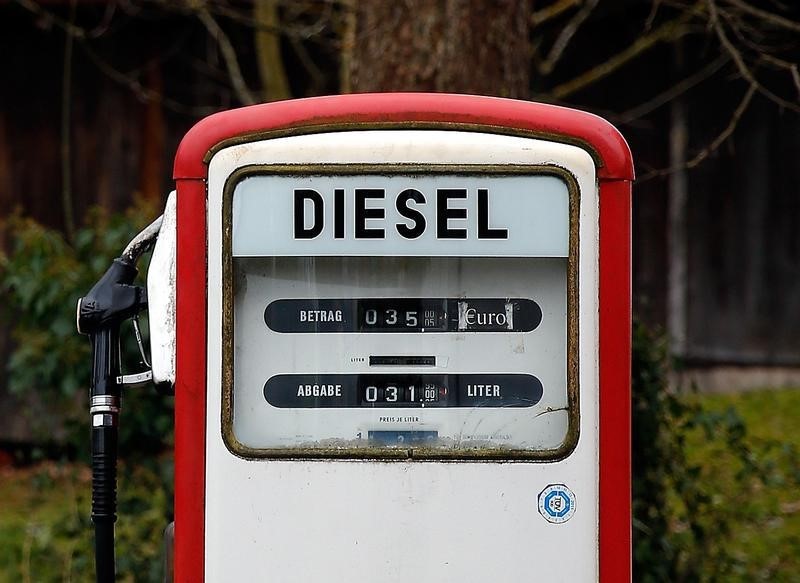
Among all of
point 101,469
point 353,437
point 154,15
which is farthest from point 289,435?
point 154,15

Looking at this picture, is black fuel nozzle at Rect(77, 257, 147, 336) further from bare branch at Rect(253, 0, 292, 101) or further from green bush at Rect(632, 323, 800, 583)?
bare branch at Rect(253, 0, 292, 101)

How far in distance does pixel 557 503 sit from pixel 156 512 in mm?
2791

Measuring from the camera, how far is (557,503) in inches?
100

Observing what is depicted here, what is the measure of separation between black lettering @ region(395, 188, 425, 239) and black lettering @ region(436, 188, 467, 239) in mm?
33

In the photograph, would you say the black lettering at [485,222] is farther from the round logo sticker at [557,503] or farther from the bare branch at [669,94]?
the bare branch at [669,94]

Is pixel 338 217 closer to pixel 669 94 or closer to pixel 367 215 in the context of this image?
pixel 367 215

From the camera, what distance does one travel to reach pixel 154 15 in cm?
759

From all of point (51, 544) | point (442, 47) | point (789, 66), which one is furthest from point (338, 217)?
point (51, 544)

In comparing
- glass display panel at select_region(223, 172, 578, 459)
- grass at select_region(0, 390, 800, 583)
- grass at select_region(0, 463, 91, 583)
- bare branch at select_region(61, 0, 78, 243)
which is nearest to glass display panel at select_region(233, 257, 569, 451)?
glass display panel at select_region(223, 172, 578, 459)

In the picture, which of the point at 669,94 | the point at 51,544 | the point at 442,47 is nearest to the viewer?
the point at 442,47

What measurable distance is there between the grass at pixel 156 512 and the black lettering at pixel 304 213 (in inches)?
82.4

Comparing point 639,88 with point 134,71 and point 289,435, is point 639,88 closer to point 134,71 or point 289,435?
point 134,71

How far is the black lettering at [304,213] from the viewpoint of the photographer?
2.56 metres

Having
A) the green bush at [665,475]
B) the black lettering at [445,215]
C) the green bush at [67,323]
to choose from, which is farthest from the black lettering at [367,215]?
the green bush at [67,323]
